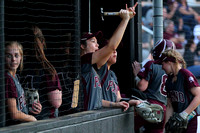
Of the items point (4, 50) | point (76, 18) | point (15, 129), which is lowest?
point (15, 129)

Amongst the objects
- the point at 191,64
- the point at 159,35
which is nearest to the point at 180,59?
the point at 159,35

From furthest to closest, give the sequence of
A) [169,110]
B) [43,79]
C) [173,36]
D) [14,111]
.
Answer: [173,36], [169,110], [43,79], [14,111]

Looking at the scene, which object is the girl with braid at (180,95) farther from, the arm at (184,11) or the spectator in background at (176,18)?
the arm at (184,11)

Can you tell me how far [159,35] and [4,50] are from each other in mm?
3416

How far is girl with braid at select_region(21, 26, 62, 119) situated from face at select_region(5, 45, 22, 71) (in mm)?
311

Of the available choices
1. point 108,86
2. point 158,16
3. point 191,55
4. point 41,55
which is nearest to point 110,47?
point 41,55

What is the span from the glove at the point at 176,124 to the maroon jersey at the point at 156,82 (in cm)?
51

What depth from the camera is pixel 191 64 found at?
1024cm

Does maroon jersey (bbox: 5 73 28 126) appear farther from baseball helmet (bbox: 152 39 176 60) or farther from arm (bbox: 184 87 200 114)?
baseball helmet (bbox: 152 39 176 60)

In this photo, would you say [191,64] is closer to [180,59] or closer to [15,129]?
[180,59]

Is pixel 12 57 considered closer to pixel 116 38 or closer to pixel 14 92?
pixel 14 92

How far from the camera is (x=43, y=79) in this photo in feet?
15.1

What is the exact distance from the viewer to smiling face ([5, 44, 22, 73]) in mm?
4118

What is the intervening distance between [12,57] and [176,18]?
6973mm
